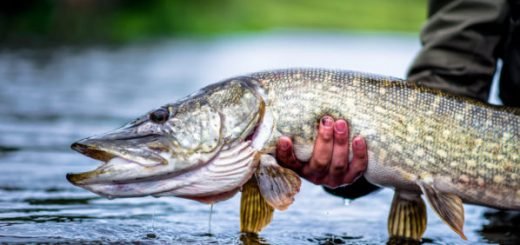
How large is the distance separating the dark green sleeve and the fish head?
4.35 ft

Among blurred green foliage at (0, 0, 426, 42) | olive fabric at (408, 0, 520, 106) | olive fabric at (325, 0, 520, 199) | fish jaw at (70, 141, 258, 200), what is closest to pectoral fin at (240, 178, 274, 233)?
fish jaw at (70, 141, 258, 200)

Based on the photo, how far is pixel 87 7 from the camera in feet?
112

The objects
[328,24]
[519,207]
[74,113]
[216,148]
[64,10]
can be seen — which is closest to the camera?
[216,148]

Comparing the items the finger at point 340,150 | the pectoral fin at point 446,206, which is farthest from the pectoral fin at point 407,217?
the finger at point 340,150

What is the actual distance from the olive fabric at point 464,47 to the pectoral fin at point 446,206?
0.90 m

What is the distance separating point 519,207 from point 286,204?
43.0 inches

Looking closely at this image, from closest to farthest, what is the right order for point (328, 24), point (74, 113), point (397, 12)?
1. point (74, 113)
2. point (328, 24)
3. point (397, 12)

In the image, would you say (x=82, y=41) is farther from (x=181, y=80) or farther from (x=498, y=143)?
(x=498, y=143)

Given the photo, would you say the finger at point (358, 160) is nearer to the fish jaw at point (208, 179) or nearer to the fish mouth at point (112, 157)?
the fish jaw at point (208, 179)

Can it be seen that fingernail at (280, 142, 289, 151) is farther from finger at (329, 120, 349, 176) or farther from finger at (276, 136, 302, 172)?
finger at (329, 120, 349, 176)

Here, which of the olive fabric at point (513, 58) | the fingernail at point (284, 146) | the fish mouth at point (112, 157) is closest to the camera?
the fish mouth at point (112, 157)

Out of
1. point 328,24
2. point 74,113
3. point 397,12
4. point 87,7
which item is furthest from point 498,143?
point 397,12

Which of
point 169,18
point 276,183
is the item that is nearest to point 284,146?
point 276,183

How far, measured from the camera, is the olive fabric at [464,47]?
4699 mm
